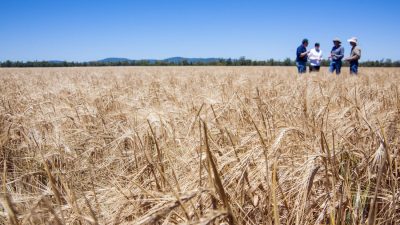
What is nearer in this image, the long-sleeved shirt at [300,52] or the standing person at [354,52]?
the standing person at [354,52]

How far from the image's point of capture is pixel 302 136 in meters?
1.37

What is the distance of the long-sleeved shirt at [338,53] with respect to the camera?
8992 millimetres

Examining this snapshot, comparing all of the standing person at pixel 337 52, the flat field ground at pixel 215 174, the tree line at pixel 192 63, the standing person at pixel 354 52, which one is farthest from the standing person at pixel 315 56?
the tree line at pixel 192 63

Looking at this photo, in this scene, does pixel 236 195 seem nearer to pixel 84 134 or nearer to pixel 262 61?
pixel 84 134

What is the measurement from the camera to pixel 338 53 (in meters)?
9.06

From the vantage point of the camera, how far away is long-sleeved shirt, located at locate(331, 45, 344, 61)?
354 inches

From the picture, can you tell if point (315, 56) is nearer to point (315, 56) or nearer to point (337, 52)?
point (315, 56)

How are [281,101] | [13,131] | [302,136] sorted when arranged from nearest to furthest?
[302,136] < [13,131] < [281,101]

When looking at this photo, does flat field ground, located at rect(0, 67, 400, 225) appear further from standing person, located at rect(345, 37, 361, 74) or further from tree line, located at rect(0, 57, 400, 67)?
tree line, located at rect(0, 57, 400, 67)

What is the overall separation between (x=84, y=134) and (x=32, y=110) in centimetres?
92

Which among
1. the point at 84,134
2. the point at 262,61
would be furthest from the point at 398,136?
the point at 262,61

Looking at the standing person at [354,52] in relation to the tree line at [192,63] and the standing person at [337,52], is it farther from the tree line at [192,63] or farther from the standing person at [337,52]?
the tree line at [192,63]

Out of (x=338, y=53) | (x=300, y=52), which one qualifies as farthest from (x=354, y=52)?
(x=300, y=52)

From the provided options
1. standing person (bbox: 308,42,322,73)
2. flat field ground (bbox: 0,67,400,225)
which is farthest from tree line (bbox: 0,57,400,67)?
flat field ground (bbox: 0,67,400,225)
